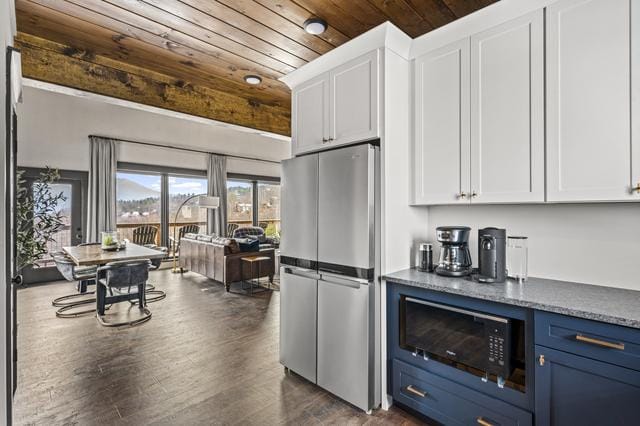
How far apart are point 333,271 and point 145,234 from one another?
20.9 ft

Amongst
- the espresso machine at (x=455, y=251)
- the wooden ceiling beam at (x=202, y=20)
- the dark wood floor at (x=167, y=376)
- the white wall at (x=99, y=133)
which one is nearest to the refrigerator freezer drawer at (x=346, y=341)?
the dark wood floor at (x=167, y=376)

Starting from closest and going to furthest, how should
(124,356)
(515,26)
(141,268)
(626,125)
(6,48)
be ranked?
(626,125) → (6,48) → (515,26) → (124,356) → (141,268)

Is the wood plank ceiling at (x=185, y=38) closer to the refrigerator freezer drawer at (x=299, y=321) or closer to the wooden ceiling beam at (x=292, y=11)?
the wooden ceiling beam at (x=292, y=11)

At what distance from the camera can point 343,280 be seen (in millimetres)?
2195

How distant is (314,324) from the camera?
238 cm

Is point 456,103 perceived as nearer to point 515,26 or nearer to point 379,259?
point 515,26

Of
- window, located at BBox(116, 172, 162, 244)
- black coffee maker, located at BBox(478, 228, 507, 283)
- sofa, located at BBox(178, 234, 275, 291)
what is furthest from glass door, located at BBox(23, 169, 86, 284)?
black coffee maker, located at BBox(478, 228, 507, 283)

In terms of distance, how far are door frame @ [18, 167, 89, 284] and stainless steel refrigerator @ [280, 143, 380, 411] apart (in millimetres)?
5495

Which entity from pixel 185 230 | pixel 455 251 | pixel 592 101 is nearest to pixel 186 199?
pixel 185 230

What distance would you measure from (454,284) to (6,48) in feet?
9.50

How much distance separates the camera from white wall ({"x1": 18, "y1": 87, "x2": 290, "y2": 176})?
5555mm

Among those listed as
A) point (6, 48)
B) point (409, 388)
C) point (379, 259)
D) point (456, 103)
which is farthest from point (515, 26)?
point (6, 48)

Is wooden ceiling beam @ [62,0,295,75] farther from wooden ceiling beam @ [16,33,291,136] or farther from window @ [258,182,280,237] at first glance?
window @ [258,182,280,237]

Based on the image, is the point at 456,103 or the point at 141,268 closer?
the point at 456,103
